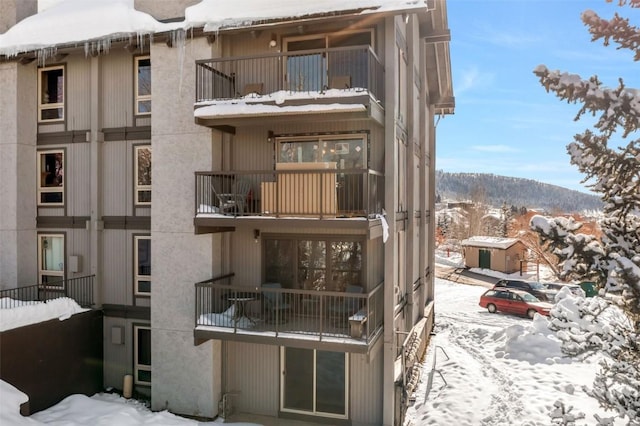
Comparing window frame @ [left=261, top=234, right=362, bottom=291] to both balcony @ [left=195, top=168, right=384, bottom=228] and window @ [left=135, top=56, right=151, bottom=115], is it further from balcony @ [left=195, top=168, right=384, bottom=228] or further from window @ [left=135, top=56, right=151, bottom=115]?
window @ [left=135, top=56, right=151, bottom=115]

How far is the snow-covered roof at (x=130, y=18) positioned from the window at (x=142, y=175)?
3.04 metres

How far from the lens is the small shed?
38.7 metres

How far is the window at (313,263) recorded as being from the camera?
1086 cm

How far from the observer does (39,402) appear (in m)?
10.5

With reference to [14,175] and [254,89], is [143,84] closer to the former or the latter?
[254,89]

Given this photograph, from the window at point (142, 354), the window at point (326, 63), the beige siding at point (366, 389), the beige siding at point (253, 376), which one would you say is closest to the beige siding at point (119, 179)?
the window at point (142, 354)

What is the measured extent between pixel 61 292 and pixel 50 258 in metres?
1.22

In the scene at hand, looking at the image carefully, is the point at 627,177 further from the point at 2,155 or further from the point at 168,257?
the point at 2,155

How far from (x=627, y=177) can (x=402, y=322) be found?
324 inches

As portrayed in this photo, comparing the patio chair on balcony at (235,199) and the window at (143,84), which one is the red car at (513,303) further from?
the window at (143,84)

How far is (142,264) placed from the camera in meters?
12.5

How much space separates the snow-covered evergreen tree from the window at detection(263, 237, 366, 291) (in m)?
5.64

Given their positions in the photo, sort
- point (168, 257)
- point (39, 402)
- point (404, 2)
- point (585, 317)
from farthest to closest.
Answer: point (168, 257)
point (39, 402)
point (404, 2)
point (585, 317)

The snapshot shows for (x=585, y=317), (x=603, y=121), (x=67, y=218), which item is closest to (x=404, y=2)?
(x=603, y=121)
